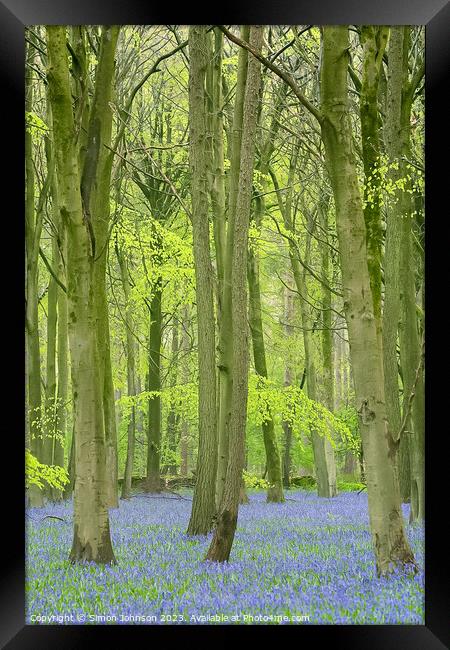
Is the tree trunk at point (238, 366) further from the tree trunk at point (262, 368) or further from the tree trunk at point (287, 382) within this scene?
the tree trunk at point (287, 382)

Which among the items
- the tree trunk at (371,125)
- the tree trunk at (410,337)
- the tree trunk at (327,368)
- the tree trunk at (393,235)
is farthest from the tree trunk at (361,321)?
the tree trunk at (327,368)

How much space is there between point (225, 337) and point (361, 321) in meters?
3.55

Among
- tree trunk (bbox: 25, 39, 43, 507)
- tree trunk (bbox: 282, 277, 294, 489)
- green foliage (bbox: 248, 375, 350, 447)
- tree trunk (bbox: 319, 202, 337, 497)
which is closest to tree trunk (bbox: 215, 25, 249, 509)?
green foliage (bbox: 248, 375, 350, 447)

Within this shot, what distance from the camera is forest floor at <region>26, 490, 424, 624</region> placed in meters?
5.94

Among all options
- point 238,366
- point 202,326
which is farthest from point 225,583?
point 202,326

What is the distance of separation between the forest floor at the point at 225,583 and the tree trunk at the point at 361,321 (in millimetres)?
441

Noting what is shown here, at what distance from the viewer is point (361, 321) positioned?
615 centimetres

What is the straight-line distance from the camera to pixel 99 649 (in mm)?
5684

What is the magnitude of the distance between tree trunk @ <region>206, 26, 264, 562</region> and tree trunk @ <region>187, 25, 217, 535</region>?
1960 mm

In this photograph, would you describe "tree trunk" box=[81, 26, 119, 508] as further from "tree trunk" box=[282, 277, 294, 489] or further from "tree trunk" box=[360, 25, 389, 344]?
"tree trunk" box=[282, 277, 294, 489]

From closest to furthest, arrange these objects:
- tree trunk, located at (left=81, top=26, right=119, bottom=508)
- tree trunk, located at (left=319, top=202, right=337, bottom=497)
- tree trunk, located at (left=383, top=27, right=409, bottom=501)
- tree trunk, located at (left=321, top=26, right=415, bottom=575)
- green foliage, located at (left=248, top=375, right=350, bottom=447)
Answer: tree trunk, located at (left=321, top=26, right=415, bottom=575), tree trunk, located at (left=81, top=26, right=119, bottom=508), tree trunk, located at (left=383, top=27, right=409, bottom=501), green foliage, located at (left=248, top=375, right=350, bottom=447), tree trunk, located at (left=319, top=202, right=337, bottom=497)

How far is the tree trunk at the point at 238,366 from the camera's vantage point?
6973 millimetres
